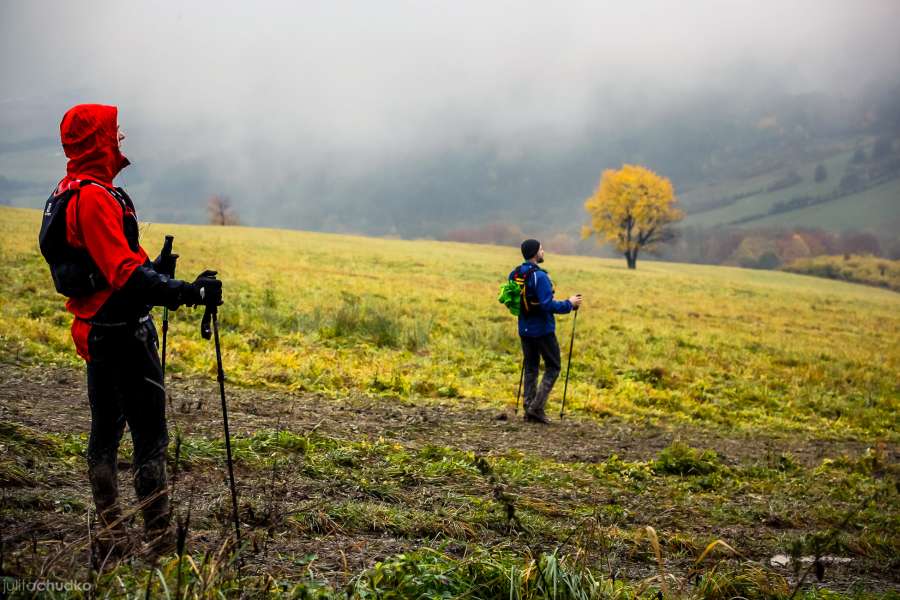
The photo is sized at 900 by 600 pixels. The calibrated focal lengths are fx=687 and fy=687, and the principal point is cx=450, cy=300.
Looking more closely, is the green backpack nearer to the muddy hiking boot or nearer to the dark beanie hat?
the dark beanie hat

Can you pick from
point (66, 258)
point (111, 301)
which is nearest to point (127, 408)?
point (111, 301)

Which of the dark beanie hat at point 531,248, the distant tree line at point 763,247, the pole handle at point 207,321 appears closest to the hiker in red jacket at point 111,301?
the pole handle at point 207,321

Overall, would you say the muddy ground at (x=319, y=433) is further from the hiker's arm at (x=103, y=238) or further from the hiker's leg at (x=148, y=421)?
the hiker's arm at (x=103, y=238)

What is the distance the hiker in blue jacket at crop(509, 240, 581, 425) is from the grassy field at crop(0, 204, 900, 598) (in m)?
0.55

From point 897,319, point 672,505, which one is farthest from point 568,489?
point 897,319

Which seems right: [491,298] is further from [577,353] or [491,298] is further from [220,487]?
[220,487]

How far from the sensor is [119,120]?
4762mm

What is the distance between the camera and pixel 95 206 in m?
4.17

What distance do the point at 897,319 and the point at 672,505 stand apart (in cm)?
3914

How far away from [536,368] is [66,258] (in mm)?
7717

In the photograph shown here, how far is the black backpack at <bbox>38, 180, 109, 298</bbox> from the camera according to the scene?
4234 millimetres

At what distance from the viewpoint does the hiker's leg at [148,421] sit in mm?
4469

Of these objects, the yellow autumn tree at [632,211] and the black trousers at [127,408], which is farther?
the yellow autumn tree at [632,211]

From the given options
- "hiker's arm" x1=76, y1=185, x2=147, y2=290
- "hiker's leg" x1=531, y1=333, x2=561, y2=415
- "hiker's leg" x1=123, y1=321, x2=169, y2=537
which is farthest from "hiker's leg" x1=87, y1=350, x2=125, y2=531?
"hiker's leg" x1=531, y1=333, x2=561, y2=415
